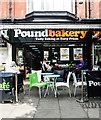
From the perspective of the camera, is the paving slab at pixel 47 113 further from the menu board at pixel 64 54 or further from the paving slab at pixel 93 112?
the menu board at pixel 64 54

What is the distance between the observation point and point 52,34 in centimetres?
1173

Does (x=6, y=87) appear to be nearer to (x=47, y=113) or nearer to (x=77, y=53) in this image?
(x=47, y=113)

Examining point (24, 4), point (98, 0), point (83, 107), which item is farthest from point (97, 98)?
point (24, 4)

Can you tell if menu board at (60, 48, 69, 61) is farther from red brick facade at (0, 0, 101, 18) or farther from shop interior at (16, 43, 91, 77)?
red brick facade at (0, 0, 101, 18)

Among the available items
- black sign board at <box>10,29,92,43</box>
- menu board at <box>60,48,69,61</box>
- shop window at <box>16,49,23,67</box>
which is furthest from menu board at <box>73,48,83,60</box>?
shop window at <box>16,49,23,67</box>

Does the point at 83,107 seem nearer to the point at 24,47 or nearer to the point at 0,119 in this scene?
the point at 0,119

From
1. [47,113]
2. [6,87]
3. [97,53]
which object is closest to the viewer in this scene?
[47,113]

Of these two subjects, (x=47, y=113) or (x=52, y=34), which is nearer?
(x=47, y=113)

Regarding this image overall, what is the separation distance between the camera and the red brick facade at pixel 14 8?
12321 mm

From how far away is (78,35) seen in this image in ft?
→ 39.3

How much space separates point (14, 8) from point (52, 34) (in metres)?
3.55

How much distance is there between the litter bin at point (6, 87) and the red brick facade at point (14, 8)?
7.00 metres

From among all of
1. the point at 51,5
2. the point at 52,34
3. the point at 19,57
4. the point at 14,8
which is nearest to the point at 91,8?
the point at 51,5

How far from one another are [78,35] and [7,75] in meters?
7.00
